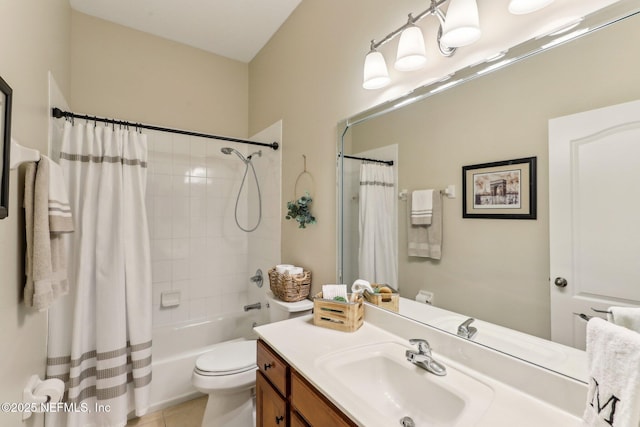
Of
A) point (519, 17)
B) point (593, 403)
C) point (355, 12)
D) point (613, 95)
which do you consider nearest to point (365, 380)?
point (593, 403)

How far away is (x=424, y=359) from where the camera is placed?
3.39ft

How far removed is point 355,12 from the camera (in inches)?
62.2

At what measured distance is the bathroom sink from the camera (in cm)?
87

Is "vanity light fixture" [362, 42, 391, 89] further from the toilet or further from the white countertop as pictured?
the toilet

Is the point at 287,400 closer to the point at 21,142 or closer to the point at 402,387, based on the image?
the point at 402,387

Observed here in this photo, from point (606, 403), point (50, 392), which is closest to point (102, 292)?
point (50, 392)

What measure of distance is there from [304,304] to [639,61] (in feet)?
5.47

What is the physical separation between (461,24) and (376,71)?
0.43 m

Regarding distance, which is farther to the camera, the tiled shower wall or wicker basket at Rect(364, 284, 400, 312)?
the tiled shower wall

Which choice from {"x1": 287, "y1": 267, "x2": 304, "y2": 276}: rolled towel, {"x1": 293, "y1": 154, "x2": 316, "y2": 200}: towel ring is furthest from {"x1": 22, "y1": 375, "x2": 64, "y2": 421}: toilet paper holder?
{"x1": 293, "y1": 154, "x2": 316, "y2": 200}: towel ring

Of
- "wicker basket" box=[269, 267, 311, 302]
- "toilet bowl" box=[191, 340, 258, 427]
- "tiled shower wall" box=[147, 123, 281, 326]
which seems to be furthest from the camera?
"tiled shower wall" box=[147, 123, 281, 326]

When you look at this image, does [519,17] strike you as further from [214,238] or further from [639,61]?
[214,238]

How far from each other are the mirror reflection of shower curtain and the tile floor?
1590 millimetres

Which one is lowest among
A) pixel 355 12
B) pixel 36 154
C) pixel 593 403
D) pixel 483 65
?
pixel 593 403
